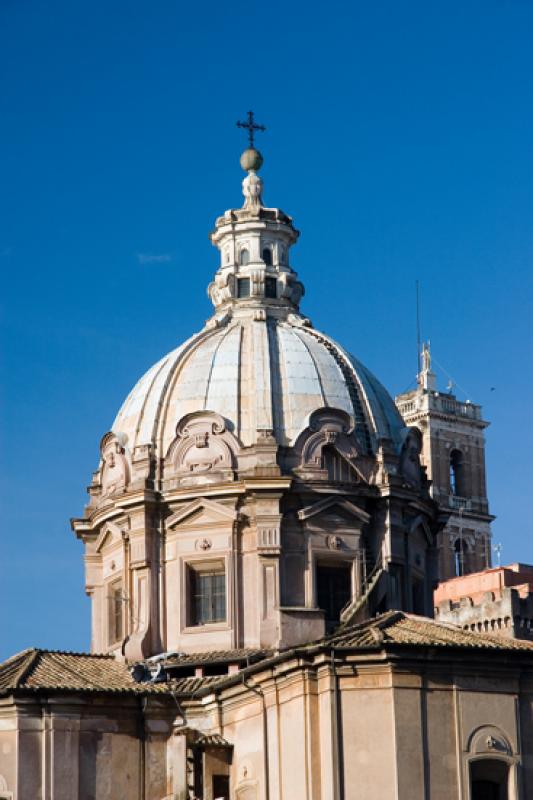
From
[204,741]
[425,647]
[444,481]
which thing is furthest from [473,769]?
[444,481]

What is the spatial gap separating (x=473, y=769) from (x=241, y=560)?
12407 mm

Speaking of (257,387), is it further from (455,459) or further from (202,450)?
(455,459)

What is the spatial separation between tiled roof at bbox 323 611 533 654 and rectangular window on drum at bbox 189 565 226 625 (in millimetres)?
6589

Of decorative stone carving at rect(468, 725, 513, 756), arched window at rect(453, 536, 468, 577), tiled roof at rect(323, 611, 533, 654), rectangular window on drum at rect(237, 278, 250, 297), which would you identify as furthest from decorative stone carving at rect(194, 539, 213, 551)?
arched window at rect(453, 536, 468, 577)

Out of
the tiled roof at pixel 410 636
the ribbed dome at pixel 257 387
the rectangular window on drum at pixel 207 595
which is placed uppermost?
the ribbed dome at pixel 257 387

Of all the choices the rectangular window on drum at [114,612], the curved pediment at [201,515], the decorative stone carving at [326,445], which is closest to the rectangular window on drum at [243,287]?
the decorative stone carving at [326,445]

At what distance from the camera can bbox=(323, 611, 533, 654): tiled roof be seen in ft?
168

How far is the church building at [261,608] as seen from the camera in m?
50.9

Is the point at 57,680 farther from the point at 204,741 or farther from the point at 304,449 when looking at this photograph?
the point at 304,449

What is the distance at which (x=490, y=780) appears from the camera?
51312mm

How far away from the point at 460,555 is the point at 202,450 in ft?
276

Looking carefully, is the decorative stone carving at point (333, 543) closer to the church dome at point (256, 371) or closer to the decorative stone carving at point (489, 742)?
the church dome at point (256, 371)

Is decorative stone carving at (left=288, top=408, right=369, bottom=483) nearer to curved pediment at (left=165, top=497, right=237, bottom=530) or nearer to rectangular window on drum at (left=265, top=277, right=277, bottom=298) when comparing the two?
curved pediment at (left=165, top=497, right=237, bottom=530)

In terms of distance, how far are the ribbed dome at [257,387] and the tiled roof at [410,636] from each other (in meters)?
9.84
